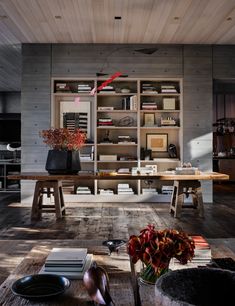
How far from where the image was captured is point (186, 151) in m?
7.98

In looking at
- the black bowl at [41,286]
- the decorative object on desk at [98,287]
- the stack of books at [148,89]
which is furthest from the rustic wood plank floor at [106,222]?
the stack of books at [148,89]

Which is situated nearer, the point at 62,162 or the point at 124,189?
the point at 62,162

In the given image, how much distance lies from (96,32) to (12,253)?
5309 mm

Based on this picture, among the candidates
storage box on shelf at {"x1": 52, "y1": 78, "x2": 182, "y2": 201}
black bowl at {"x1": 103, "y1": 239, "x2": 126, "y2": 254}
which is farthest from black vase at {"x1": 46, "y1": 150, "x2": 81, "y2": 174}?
black bowl at {"x1": 103, "y1": 239, "x2": 126, "y2": 254}

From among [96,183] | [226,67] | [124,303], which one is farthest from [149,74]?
[124,303]

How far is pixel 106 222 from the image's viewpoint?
5.73 m

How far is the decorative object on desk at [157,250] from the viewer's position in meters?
1.40

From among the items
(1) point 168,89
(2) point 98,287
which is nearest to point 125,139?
(1) point 168,89

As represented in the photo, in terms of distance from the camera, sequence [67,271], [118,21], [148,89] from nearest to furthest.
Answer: [67,271], [118,21], [148,89]

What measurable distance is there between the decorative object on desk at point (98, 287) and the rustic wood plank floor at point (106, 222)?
6.74 feet

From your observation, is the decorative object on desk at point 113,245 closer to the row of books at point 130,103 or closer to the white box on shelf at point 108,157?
the white box on shelf at point 108,157

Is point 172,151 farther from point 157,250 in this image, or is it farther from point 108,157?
point 157,250

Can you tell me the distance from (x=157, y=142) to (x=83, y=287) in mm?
6840

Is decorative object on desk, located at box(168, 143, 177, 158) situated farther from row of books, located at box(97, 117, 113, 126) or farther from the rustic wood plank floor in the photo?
row of books, located at box(97, 117, 113, 126)
